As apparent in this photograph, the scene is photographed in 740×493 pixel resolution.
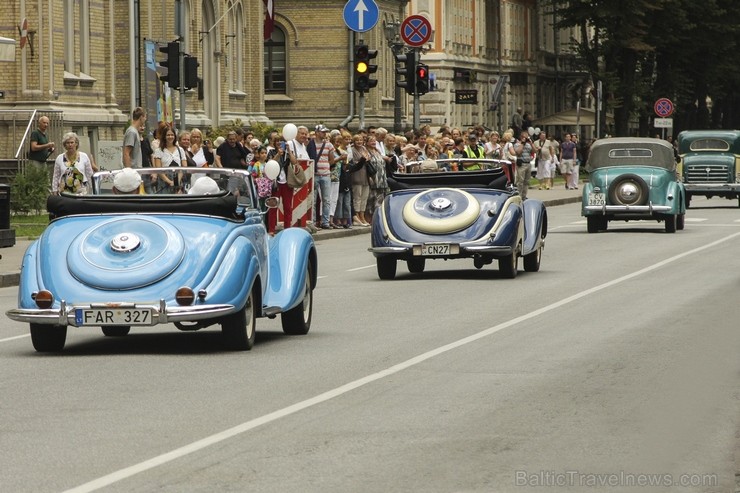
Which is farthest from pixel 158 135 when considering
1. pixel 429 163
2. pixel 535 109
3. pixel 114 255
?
pixel 535 109

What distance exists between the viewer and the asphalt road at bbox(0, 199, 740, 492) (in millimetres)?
8109

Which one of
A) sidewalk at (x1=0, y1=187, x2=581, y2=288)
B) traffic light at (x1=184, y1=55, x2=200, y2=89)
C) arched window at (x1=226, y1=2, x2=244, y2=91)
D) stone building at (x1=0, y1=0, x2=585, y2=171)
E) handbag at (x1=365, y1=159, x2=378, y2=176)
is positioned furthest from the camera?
arched window at (x1=226, y1=2, x2=244, y2=91)

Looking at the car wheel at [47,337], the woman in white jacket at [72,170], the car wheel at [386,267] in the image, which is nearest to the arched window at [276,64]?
the woman in white jacket at [72,170]

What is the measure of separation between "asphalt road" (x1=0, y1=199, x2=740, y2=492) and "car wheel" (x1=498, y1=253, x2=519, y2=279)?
2.38 meters

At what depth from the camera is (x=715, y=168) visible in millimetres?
45406

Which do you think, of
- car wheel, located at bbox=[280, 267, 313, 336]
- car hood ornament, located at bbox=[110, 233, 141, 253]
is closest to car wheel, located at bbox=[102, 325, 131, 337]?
car wheel, located at bbox=[280, 267, 313, 336]

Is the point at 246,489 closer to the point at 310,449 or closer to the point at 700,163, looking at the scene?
the point at 310,449

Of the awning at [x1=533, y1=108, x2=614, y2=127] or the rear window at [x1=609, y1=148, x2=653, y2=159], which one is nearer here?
the rear window at [x1=609, y1=148, x2=653, y2=159]

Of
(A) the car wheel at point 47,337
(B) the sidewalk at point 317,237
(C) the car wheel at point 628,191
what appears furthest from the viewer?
(C) the car wheel at point 628,191

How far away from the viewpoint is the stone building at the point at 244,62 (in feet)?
126

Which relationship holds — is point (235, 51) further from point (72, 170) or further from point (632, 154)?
point (72, 170)

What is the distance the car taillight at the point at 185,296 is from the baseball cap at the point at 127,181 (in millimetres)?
1455

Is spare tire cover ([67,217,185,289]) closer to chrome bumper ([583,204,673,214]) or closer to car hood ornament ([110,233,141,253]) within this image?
car hood ornament ([110,233,141,253])

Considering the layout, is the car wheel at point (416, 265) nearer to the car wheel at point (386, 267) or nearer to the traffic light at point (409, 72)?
the car wheel at point (386, 267)
